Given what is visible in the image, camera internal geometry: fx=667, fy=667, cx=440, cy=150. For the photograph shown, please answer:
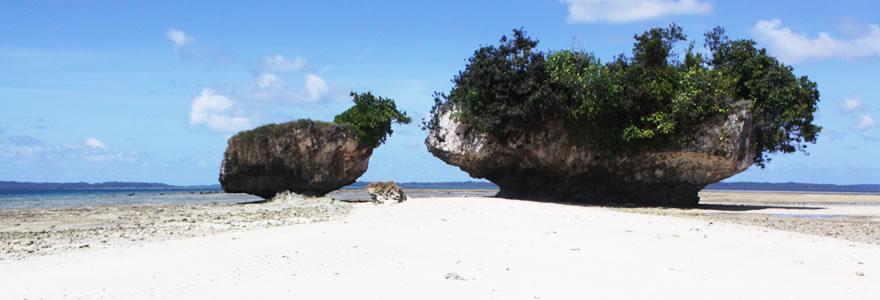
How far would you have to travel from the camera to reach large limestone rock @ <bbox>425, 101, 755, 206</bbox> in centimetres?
2520

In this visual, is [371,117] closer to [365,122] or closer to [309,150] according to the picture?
[365,122]

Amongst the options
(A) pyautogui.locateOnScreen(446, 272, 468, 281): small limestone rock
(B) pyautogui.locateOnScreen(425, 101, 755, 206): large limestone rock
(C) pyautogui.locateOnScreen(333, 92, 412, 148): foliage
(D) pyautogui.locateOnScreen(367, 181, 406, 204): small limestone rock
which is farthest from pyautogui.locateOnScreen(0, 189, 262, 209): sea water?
(A) pyautogui.locateOnScreen(446, 272, 468, 281): small limestone rock

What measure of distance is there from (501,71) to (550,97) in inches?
85.7

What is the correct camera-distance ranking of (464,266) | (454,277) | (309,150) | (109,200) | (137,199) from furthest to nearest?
(137,199) < (109,200) < (309,150) < (464,266) < (454,277)

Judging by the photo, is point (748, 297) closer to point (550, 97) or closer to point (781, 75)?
point (550, 97)

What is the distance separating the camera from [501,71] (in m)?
25.7

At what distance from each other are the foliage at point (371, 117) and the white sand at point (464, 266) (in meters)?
17.0

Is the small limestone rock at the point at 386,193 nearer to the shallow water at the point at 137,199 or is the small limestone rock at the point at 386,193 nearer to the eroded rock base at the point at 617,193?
the eroded rock base at the point at 617,193

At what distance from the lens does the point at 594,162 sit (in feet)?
89.2

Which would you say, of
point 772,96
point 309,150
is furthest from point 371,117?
point 772,96

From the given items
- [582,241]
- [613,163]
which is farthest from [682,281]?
[613,163]

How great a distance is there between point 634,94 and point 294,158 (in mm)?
15024

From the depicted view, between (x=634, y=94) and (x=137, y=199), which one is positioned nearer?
(x=634, y=94)

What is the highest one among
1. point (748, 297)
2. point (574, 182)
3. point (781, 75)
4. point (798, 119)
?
point (781, 75)
